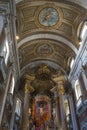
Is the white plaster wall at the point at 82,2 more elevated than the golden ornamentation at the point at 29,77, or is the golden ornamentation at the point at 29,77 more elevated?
the white plaster wall at the point at 82,2

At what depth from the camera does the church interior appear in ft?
37.8

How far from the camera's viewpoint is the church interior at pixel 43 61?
37.8ft

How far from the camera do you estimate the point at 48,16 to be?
14.7 meters

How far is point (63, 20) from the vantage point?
14680mm

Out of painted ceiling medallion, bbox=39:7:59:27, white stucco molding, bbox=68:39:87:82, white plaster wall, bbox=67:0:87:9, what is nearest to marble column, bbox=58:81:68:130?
white stucco molding, bbox=68:39:87:82

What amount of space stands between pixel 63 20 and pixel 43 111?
1288cm

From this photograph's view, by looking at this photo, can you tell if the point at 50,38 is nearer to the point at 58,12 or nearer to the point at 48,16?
the point at 48,16

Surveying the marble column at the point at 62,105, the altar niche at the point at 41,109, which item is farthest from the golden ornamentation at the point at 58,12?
the altar niche at the point at 41,109

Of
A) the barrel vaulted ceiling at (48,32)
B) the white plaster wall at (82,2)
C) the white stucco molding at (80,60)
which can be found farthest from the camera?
the barrel vaulted ceiling at (48,32)

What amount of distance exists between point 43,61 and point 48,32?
201 inches

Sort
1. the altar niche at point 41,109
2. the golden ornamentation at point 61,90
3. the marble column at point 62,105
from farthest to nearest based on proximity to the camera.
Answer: the altar niche at point 41,109, the golden ornamentation at point 61,90, the marble column at point 62,105

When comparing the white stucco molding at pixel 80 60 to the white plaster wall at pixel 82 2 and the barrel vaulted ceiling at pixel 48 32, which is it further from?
the white plaster wall at pixel 82 2

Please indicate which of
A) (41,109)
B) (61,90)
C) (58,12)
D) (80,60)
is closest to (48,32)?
(58,12)

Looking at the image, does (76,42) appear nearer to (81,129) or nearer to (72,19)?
(72,19)
